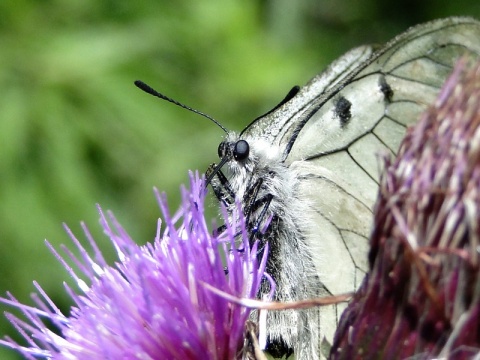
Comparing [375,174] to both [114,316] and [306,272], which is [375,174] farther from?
[114,316]

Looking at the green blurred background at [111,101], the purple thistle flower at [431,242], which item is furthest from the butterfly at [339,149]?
the green blurred background at [111,101]

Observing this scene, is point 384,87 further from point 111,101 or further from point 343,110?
point 111,101

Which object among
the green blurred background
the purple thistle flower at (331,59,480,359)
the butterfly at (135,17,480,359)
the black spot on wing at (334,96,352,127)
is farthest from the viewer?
the green blurred background

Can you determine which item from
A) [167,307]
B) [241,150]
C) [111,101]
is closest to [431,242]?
[167,307]

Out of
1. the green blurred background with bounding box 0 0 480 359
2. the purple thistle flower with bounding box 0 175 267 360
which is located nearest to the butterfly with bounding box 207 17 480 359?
the purple thistle flower with bounding box 0 175 267 360

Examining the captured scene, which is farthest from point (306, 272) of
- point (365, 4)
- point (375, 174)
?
point (365, 4)

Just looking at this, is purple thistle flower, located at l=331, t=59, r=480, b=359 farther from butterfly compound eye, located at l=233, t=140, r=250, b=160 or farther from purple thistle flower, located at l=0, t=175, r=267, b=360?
butterfly compound eye, located at l=233, t=140, r=250, b=160

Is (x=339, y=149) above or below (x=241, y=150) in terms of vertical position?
above
